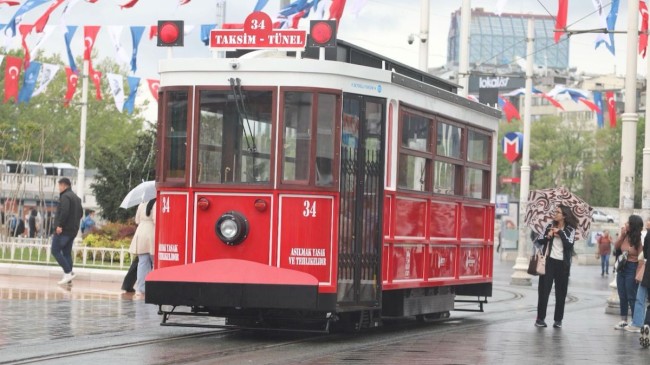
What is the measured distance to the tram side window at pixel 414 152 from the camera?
16.4 meters

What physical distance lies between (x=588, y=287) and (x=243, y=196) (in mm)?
23411

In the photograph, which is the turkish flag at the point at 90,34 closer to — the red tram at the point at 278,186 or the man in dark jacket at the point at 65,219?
the man in dark jacket at the point at 65,219

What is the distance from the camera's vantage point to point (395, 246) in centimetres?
1627

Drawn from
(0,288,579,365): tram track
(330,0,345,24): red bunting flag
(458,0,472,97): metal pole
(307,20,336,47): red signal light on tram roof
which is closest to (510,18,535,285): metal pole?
(458,0,472,97): metal pole

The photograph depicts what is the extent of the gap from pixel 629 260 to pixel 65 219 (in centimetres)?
950

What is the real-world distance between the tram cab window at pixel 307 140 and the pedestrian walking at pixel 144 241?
7443 millimetres

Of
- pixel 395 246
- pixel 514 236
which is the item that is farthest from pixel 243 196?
pixel 514 236

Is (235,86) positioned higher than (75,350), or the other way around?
(235,86)

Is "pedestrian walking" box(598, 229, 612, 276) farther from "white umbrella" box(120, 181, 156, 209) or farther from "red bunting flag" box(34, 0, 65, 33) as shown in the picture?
"white umbrella" box(120, 181, 156, 209)

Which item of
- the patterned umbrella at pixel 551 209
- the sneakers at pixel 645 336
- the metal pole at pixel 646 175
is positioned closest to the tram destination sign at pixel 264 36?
the sneakers at pixel 645 336

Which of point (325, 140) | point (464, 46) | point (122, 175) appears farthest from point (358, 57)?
point (122, 175)

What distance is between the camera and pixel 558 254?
1873 centimetres

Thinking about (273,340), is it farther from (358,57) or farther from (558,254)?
(558,254)

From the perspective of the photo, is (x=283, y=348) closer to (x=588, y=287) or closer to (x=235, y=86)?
(x=235, y=86)
